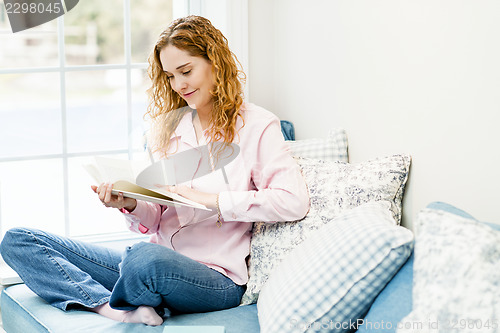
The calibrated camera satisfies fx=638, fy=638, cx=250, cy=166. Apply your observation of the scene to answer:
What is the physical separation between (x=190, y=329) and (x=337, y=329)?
40cm

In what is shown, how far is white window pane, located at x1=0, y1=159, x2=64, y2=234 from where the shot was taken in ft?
8.85

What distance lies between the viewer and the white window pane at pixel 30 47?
260 centimetres

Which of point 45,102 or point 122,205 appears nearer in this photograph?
point 122,205

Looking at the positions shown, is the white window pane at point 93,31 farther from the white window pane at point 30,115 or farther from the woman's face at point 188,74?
the woman's face at point 188,74

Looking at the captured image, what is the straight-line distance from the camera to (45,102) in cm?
271

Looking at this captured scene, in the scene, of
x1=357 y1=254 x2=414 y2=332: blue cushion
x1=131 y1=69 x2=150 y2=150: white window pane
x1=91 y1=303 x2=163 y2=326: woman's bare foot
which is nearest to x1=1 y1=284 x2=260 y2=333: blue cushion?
x1=91 y1=303 x2=163 y2=326: woman's bare foot

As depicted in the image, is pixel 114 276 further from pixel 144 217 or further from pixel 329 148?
pixel 329 148

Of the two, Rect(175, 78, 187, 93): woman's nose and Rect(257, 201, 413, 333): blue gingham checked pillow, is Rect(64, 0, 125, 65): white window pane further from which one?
Rect(257, 201, 413, 333): blue gingham checked pillow

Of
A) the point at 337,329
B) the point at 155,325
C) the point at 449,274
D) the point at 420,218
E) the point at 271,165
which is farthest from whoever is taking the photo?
the point at 271,165

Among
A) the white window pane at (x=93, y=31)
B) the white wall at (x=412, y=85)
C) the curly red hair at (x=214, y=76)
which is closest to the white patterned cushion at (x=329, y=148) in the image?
the white wall at (x=412, y=85)

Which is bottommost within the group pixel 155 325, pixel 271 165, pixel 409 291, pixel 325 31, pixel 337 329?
pixel 155 325

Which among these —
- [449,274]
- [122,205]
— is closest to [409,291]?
[449,274]

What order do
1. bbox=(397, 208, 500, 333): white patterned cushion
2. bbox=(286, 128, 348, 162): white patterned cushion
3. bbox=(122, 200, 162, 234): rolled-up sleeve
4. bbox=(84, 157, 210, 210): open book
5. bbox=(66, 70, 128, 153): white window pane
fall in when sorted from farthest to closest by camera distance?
bbox=(66, 70, 128, 153): white window pane < bbox=(286, 128, 348, 162): white patterned cushion < bbox=(122, 200, 162, 234): rolled-up sleeve < bbox=(84, 157, 210, 210): open book < bbox=(397, 208, 500, 333): white patterned cushion

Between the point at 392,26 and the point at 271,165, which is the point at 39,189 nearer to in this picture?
the point at 271,165
